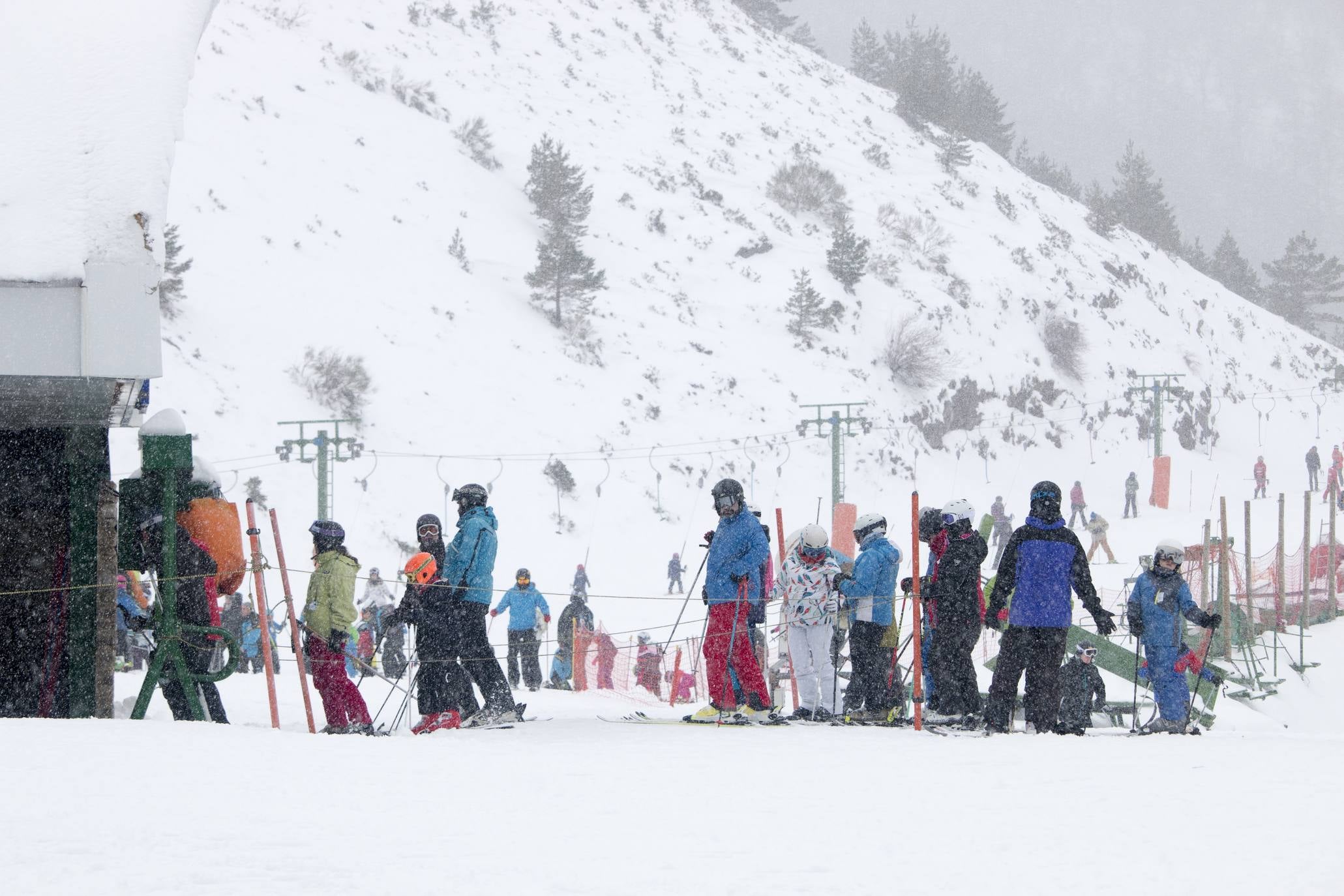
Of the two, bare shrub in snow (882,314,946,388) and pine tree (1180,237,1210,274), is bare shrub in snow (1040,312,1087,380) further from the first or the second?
pine tree (1180,237,1210,274)

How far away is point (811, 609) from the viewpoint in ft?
29.1

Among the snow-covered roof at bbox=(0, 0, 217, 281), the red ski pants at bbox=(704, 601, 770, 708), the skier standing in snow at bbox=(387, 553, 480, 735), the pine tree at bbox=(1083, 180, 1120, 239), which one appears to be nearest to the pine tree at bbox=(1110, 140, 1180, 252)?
the pine tree at bbox=(1083, 180, 1120, 239)

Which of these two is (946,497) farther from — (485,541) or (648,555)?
(485,541)

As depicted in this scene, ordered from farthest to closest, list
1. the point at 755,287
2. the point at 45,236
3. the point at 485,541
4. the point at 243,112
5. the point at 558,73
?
1. the point at 558,73
2. the point at 755,287
3. the point at 243,112
4. the point at 485,541
5. the point at 45,236

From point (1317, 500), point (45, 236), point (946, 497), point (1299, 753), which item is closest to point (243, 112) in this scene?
point (946, 497)

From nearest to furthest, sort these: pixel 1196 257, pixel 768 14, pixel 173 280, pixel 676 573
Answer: pixel 676 573
pixel 173 280
pixel 1196 257
pixel 768 14

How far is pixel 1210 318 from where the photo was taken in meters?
59.0

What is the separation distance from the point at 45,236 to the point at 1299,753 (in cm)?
672

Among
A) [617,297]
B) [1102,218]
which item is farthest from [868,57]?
[617,297]

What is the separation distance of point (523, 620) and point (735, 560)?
22.5ft

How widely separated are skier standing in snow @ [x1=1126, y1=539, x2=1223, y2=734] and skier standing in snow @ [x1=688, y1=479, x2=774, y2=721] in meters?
2.56

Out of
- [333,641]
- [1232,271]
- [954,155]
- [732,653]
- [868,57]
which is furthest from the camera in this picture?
[868,57]

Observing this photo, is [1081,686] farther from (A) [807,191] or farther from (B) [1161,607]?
(A) [807,191]

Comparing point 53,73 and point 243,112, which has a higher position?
point 243,112
